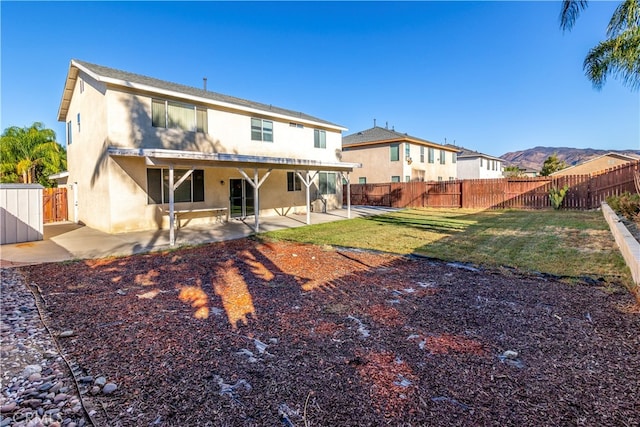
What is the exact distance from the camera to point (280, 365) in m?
3.12

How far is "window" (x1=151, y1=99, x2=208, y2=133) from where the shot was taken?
480 inches

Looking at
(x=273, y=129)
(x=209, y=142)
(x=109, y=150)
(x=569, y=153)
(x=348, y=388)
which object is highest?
(x=569, y=153)

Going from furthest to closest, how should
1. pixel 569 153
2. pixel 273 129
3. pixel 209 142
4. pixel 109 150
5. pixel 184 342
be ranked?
1. pixel 569 153
2. pixel 273 129
3. pixel 209 142
4. pixel 109 150
5. pixel 184 342

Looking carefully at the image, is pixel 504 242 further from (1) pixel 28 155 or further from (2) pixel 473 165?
(2) pixel 473 165

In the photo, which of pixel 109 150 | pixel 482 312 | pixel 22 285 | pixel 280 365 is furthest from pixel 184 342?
pixel 109 150

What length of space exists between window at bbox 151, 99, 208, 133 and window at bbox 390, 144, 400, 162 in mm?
16638

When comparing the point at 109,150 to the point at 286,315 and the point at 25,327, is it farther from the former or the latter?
the point at 286,315

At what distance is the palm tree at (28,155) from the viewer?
21.4m

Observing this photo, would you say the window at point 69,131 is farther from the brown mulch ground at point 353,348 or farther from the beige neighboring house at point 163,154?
the brown mulch ground at point 353,348

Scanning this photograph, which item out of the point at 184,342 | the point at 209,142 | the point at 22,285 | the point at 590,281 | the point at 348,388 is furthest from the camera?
the point at 209,142

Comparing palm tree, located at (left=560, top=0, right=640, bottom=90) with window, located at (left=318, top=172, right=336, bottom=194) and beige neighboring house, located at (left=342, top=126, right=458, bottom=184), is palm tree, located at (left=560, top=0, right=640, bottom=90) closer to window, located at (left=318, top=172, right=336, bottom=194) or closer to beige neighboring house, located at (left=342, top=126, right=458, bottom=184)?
window, located at (left=318, top=172, right=336, bottom=194)

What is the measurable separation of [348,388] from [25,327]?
406cm

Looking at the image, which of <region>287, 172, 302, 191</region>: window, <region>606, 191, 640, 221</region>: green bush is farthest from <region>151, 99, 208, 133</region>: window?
<region>606, 191, 640, 221</region>: green bush

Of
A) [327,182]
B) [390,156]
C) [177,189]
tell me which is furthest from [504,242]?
[390,156]
